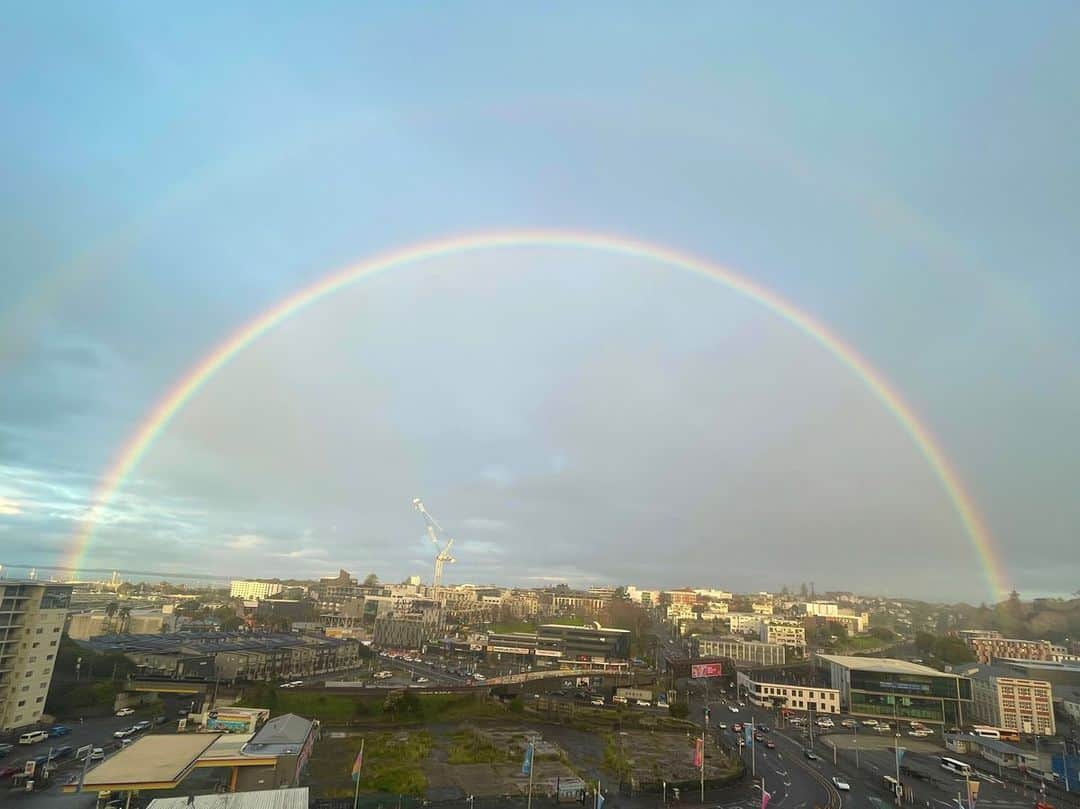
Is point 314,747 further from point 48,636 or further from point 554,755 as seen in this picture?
point 48,636

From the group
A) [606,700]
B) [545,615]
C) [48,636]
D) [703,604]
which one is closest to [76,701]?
[48,636]

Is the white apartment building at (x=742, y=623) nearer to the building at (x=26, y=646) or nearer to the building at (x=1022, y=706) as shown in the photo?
the building at (x=1022, y=706)

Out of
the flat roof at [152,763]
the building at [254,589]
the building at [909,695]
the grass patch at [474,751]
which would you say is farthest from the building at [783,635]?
the building at [254,589]

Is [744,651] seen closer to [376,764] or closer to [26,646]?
[376,764]

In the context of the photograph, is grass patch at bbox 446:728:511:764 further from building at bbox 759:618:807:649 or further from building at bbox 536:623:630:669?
building at bbox 759:618:807:649

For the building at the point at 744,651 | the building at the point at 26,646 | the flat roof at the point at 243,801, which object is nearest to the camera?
the flat roof at the point at 243,801

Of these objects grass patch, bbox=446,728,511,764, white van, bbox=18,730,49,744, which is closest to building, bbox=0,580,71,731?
white van, bbox=18,730,49,744

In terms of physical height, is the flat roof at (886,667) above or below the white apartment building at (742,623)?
above
